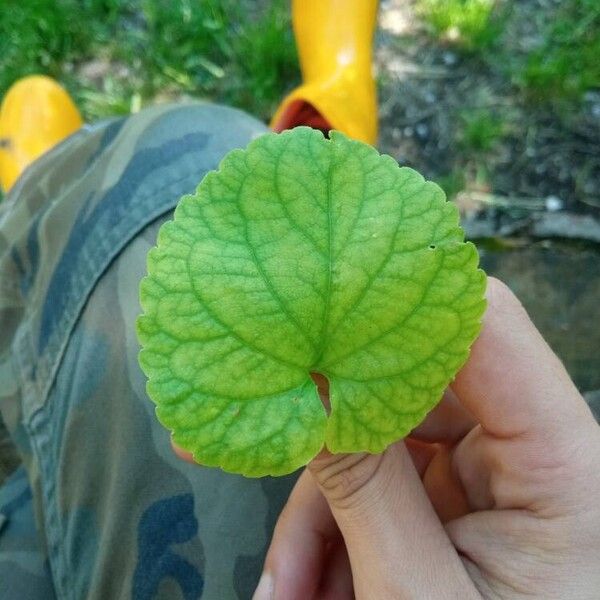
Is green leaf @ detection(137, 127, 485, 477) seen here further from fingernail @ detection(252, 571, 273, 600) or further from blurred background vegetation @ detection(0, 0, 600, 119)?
blurred background vegetation @ detection(0, 0, 600, 119)

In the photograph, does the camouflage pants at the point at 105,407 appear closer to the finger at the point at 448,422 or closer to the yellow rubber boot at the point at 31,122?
the finger at the point at 448,422

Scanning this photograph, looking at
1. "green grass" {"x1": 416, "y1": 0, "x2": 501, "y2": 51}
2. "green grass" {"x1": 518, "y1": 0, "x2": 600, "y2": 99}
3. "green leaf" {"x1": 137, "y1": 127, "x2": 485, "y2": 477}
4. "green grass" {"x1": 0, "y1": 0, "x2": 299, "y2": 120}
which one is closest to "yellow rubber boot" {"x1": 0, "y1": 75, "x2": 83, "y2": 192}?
"green grass" {"x1": 0, "y1": 0, "x2": 299, "y2": 120}

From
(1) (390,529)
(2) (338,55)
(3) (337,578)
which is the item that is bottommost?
(3) (337,578)

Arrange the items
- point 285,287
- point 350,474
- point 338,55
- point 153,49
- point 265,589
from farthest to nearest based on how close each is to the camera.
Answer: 1. point 153,49
2. point 338,55
3. point 265,589
4. point 350,474
5. point 285,287

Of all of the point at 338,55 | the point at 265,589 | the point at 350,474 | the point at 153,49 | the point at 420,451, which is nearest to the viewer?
the point at 350,474

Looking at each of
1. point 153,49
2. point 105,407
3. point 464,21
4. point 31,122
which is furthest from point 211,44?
point 105,407

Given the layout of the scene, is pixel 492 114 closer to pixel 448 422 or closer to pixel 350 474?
pixel 448 422
